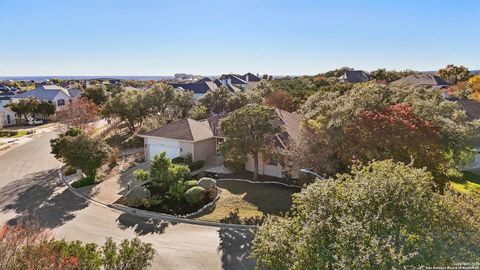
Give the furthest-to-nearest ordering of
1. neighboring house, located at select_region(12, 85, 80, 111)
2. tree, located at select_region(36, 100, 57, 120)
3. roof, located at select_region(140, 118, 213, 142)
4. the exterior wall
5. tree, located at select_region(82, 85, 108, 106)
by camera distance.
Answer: neighboring house, located at select_region(12, 85, 80, 111) < tree, located at select_region(82, 85, 108, 106) < tree, located at select_region(36, 100, 57, 120) < roof, located at select_region(140, 118, 213, 142) < the exterior wall

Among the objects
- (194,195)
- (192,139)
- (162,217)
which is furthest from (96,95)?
(162,217)

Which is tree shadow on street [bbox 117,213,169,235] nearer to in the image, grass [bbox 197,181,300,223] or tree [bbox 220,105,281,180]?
grass [bbox 197,181,300,223]

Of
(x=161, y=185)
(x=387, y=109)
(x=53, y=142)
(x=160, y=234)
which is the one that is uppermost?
(x=387, y=109)

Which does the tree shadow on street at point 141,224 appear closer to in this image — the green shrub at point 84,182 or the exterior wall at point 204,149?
the green shrub at point 84,182

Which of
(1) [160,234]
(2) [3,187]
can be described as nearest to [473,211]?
(1) [160,234]

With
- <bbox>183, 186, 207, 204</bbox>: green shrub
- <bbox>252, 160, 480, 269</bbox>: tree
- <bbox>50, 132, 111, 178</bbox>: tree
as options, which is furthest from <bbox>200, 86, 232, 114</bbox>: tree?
<bbox>252, 160, 480, 269</bbox>: tree

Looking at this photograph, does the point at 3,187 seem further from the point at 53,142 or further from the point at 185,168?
the point at 185,168
